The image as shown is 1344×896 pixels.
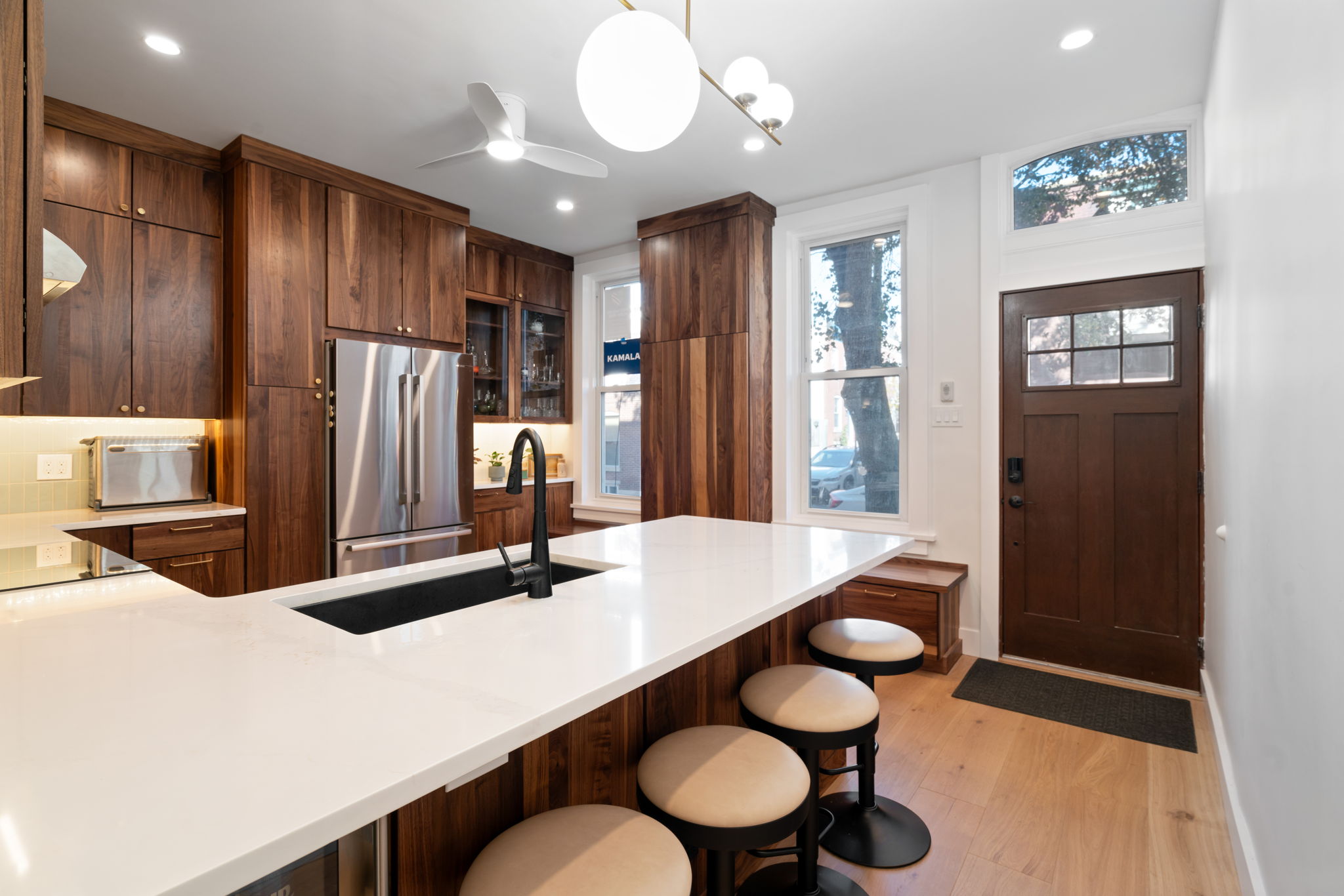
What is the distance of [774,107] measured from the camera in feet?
7.59

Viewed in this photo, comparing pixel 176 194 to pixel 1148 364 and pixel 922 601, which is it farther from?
pixel 1148 364

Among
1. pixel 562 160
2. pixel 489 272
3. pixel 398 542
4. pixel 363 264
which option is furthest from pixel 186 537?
pixel 489 272

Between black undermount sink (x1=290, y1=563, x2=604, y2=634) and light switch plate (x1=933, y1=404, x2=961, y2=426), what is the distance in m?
2.63

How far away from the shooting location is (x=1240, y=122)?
187cm

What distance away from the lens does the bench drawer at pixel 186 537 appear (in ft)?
9.34

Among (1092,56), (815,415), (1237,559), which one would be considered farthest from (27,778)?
(815,415)

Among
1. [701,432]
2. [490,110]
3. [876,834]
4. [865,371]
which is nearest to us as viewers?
[876,834]

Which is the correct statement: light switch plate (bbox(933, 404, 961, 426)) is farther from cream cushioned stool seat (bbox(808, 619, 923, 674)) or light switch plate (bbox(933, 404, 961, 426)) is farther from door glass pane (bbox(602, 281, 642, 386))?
door glass pane (bbox(602, 281, 642, 386))

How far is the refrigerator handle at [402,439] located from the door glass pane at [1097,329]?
3.70m

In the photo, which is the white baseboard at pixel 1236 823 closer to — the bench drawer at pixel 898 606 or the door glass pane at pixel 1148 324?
the bench drawer at pixel 898 606

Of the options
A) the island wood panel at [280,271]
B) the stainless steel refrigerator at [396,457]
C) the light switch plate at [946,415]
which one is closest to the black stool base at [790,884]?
the light switch plate at [946,415]

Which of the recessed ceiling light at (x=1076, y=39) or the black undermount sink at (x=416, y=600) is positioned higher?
the recessed ceiling light at (x=1076, y=39)

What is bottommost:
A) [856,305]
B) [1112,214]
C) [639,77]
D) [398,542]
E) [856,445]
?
[398,542]

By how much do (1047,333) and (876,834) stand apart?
266 centimetres
